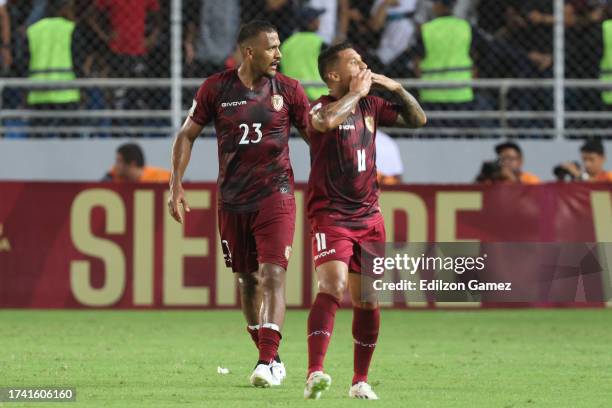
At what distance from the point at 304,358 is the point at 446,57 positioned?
6414 mm

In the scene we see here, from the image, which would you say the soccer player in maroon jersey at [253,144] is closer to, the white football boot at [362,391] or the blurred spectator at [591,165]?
the white football boot at [362,391]

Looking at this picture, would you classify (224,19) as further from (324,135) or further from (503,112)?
(324,135)

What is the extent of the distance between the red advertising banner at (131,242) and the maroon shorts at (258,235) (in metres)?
5.00

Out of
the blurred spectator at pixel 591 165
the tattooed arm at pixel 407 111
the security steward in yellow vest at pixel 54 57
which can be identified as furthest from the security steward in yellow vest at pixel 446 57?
the tattooed arm at pixel 407 111

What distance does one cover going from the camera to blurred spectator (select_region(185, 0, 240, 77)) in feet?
52.7

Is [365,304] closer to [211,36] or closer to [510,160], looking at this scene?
[510,160]

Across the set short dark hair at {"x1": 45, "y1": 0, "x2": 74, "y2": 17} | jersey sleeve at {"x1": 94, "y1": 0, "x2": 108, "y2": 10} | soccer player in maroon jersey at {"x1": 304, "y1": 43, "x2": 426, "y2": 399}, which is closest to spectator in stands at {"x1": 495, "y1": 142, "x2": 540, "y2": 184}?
jersey sleeve at {"x1": 94, "y1": 0, "x2": 108, "y2": 10}

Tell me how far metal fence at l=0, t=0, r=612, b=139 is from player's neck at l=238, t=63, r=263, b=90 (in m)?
6.50

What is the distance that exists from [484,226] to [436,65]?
2415 mm

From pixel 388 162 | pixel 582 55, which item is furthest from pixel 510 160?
pixel 582 55

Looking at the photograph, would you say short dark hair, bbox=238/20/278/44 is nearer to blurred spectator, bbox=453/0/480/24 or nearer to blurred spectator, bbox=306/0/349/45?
blurred spectator, bbox=306/0/349/45

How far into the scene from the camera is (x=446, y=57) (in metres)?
16.2

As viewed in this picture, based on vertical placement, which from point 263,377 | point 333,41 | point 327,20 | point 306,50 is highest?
point 327,20

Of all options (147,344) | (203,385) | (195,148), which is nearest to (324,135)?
(203,385)
